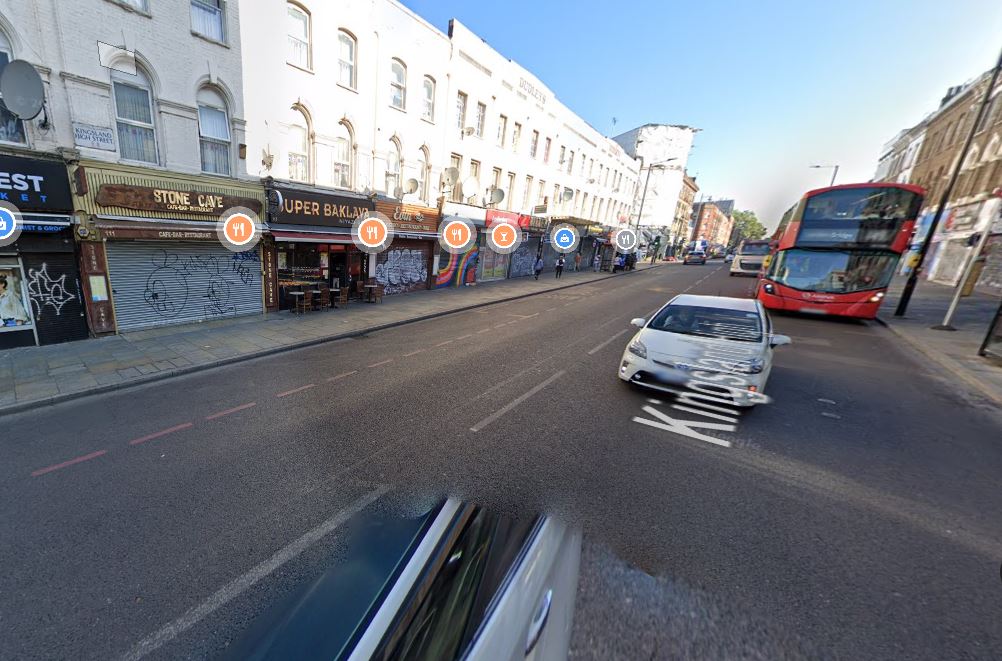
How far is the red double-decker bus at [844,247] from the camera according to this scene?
10680 mm

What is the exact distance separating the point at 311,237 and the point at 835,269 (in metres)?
16.6

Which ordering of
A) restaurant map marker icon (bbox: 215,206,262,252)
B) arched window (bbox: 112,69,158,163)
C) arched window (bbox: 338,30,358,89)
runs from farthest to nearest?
arched window (bbox: 338,30,358,89)
restaurant map marker icon (bbox: 215,206,262,252)
arched window (bbox: 112,69,158,163)

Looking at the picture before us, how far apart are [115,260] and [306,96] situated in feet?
21.8

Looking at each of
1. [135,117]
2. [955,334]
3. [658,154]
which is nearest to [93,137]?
[135,117]

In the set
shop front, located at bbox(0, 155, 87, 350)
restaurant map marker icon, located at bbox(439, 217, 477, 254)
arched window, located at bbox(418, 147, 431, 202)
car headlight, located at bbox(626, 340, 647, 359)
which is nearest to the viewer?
car headlight, located at bbox(626, 340, 647, 359)

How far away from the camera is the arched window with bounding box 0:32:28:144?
22.9 feet

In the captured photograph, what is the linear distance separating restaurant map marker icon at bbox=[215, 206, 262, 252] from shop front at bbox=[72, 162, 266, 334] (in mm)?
121

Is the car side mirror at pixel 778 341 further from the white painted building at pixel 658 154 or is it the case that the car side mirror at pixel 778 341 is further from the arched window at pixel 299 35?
the white painted building at pixel 658 154

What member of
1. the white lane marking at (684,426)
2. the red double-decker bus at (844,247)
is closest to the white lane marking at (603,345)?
the white lane marking at (684,426)

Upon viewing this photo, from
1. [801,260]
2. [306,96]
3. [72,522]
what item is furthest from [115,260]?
[801,260]

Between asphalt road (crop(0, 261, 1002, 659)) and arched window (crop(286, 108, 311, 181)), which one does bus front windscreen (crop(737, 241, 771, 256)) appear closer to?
asphalt road (crop(0, 261, 1002, 659))

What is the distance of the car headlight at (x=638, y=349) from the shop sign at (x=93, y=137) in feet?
38.4

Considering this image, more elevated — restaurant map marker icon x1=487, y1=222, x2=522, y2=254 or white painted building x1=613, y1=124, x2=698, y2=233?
white painted building x1=613, y1=124, x2=698, y2=233

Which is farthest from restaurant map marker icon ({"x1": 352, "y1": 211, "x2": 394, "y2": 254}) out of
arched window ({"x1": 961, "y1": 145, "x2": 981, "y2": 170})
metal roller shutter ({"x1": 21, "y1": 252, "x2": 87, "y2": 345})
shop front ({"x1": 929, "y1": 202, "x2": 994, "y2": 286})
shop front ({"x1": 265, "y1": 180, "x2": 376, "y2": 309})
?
arched window ({"x1": 961, "y1": 145, "x2": 981, "y2": 170})
